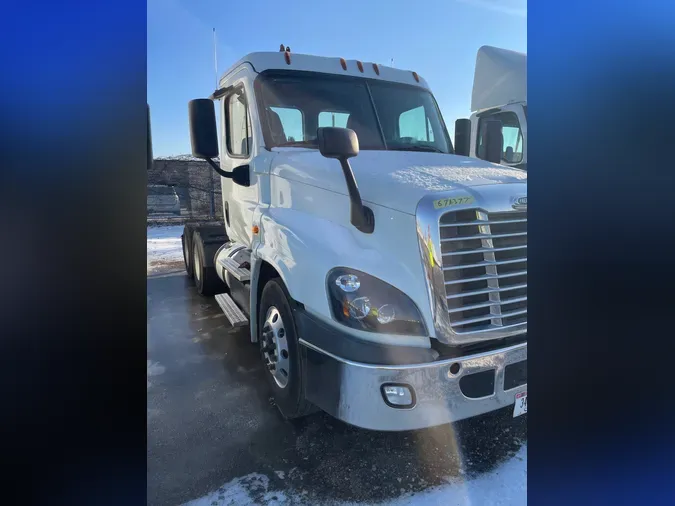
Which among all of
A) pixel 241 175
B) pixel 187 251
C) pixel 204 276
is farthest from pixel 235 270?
pixel 187 251

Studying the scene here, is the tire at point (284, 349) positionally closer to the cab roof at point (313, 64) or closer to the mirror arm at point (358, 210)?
the mirror arm at point (358, 210)

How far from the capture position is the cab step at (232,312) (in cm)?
353

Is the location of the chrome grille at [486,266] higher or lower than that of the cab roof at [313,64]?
lower

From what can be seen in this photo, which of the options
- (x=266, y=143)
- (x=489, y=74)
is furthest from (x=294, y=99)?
(x=489, y=74)

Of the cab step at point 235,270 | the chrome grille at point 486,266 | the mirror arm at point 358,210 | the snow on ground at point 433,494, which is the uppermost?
the mirror arm at point 358,210

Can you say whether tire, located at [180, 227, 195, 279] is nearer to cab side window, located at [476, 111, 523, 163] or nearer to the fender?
the fender

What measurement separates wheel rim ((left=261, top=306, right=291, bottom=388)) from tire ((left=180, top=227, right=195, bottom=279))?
3854mm

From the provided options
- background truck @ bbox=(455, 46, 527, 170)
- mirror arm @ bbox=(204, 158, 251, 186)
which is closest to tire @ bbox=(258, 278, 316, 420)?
mirror arm @ bbox=(204, 158, 251, 186)

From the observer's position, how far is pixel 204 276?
544 cm

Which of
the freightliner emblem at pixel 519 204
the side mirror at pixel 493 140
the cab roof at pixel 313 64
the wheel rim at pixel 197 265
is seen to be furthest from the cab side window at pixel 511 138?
the wheel rim at pixel 197 265

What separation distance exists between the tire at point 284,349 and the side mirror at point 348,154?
0.68 metres

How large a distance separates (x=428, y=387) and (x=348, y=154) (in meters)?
1.31
